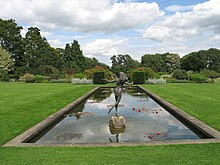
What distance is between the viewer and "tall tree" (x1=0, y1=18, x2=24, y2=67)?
1628 inches

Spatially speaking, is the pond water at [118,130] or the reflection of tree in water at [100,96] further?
the reflection of tree in water at [100,96]

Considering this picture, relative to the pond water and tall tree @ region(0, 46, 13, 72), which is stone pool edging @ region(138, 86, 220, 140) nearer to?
the pond water

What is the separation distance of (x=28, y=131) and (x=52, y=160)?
2253 millimetres

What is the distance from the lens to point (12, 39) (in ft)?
138

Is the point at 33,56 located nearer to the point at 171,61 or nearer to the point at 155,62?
the point at 155,62

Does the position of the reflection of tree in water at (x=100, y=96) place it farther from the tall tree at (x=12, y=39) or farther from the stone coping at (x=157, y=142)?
the tall tree at (x=12, y=39)

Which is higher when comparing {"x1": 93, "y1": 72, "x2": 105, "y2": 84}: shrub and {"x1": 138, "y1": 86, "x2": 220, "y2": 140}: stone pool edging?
{"x1": 93, "y1": 72, "x2": 105, "y2": 84}: shrub

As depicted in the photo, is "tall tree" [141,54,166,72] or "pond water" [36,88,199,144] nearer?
"pond water" [36,88,199,144]

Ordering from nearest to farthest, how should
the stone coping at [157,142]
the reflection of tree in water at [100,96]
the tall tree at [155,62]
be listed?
the stone coping at [157,142] → the reflection of tree in water at [100,96] → the tall tree at [155,62]

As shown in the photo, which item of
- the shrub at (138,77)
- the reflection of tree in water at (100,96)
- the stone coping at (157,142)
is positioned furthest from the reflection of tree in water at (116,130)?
the shrub at (138,77)

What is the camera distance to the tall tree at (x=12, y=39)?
136 ft

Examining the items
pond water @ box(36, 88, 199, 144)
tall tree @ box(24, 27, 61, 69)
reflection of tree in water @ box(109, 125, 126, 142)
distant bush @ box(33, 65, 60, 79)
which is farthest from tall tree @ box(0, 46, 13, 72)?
reflection of tree in water @ box(109, 125, 126, 142)

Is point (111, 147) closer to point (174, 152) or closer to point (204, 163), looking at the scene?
point (174, 152)

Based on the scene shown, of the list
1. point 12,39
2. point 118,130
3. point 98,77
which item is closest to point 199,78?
point 98,77
